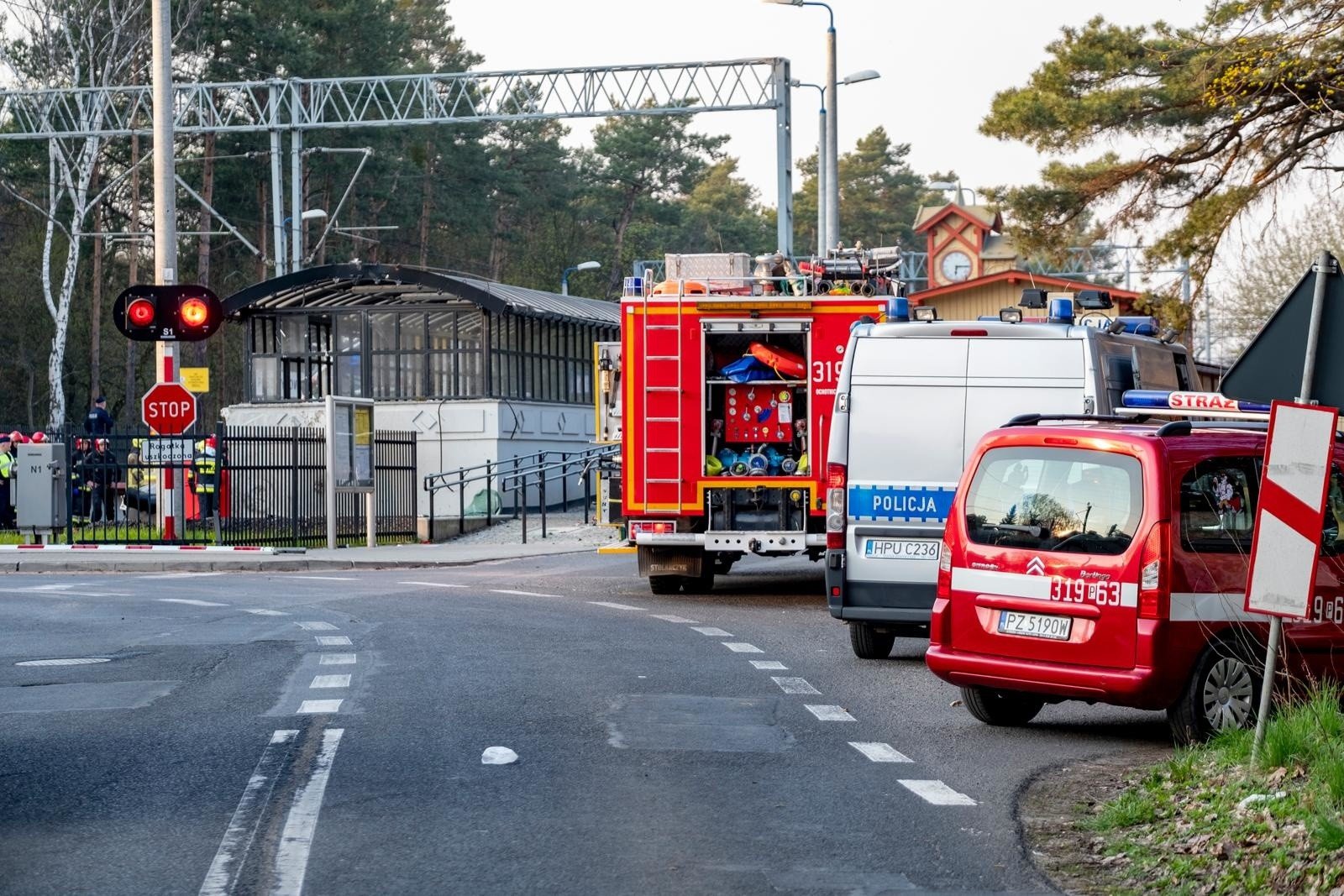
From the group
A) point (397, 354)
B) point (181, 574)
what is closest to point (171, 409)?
point (181, 574)

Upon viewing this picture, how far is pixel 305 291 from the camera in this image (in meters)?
41.4

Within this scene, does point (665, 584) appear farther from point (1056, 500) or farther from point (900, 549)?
point (1056, 500)

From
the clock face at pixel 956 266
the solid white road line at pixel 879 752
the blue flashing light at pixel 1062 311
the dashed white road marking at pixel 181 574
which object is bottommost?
the dashed white road marking at pixel 181 574

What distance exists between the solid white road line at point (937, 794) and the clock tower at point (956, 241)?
232 feet

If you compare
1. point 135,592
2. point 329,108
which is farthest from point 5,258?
point 135,592

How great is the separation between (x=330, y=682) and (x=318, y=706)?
4.05 ft

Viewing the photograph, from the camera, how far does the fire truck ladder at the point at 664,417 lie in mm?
19875

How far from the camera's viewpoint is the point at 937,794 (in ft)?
29.1

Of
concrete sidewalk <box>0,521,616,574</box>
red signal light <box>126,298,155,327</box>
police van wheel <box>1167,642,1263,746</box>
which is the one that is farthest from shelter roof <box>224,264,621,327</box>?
police van wheel <box>1167,642,1263,746</box>

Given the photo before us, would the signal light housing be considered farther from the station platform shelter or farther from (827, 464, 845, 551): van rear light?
the station platform shelter

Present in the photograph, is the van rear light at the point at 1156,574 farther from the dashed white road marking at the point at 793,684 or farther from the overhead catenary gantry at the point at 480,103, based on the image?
the overhead catenary gantry at the point at 480,103

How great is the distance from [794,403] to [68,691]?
948 cm

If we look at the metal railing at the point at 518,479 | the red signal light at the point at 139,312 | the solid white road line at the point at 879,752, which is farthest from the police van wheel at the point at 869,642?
the metal railing at the point at 518,479

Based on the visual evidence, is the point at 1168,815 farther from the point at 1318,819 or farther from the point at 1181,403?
the point at 1181,403
